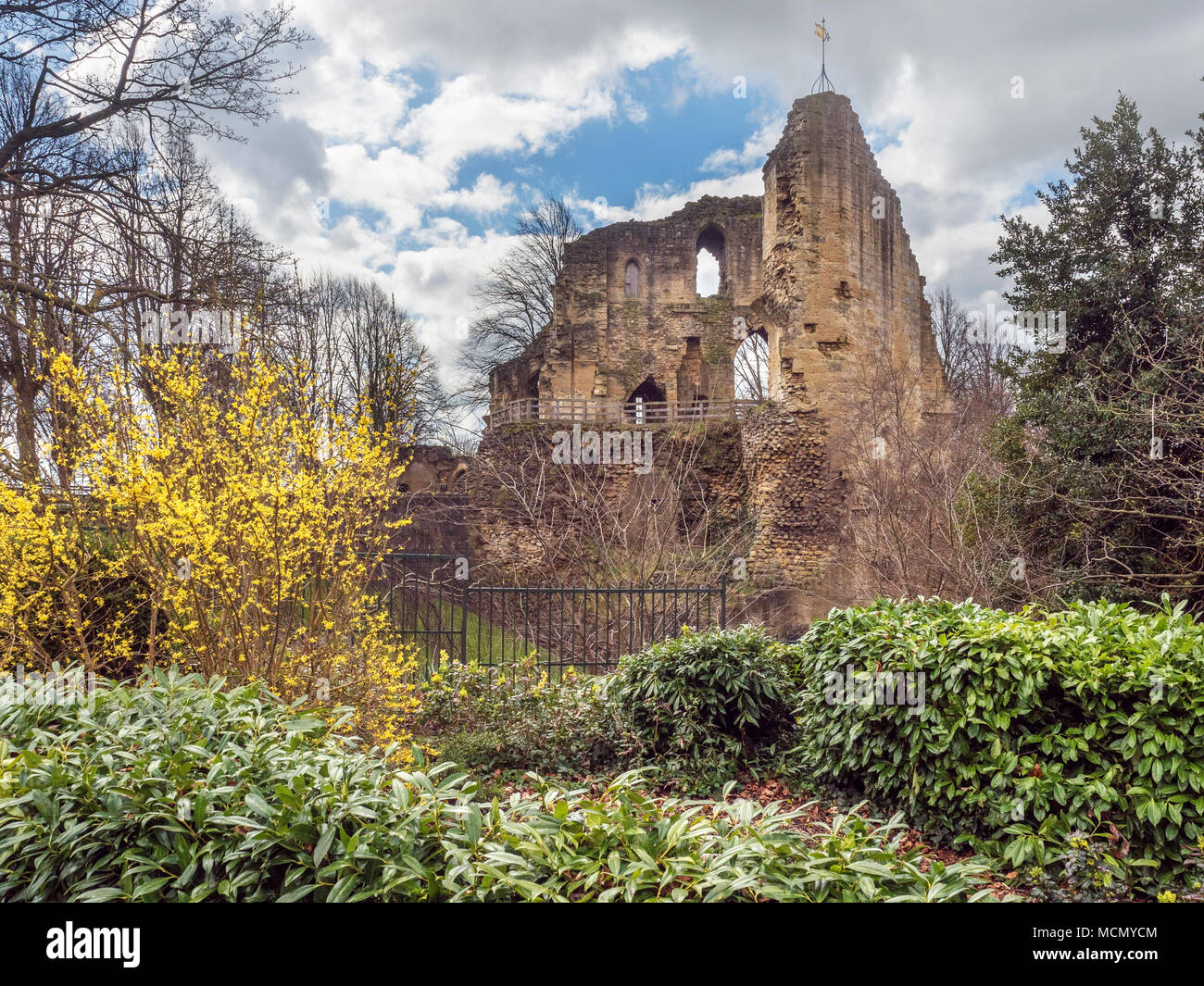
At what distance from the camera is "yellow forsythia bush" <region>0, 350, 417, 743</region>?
4863 mm

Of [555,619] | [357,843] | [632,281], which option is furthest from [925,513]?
[632,281]

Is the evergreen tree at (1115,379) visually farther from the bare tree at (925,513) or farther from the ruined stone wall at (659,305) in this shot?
the ruined stone wall at (659,305)

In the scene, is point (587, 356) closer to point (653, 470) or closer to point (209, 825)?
point (653, 470)

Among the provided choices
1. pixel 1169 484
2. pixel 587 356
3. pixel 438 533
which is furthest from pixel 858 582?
pixel 587 356

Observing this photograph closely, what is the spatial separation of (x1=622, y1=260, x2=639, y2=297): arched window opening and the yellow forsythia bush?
23750 mm

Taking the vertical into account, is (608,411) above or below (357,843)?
above

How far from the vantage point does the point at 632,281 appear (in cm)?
2844

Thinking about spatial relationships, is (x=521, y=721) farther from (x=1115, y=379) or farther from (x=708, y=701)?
(x=1115, y=379)

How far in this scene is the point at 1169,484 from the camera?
7.76m

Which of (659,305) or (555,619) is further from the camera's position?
(659,305)

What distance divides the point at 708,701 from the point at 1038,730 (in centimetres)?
228

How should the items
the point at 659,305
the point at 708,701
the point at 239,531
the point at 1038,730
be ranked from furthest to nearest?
the point at 659,305, the point at 708,701, the point at 239,531, the point at 1038,730

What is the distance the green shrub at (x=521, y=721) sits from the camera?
20.8ft
